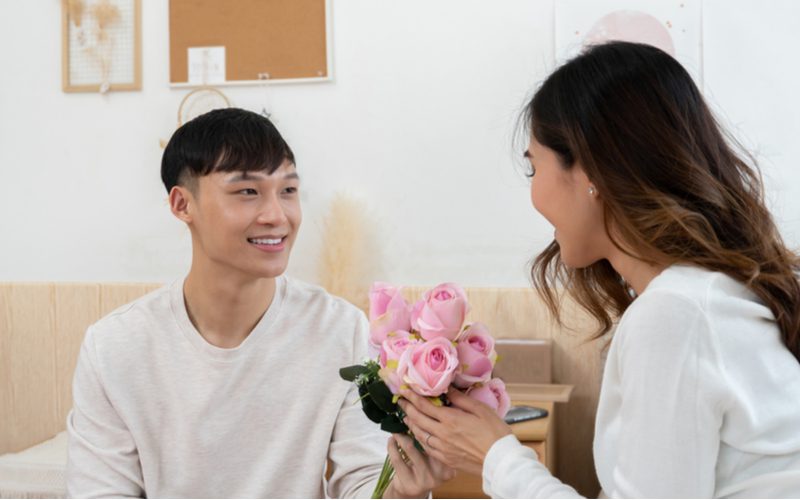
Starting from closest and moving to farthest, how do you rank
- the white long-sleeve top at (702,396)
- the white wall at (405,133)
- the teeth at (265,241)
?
the white long-sleeve top at (702,396) < the teeth at (265,241) < the white wall at (405,133)

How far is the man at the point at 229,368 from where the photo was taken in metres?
1.82

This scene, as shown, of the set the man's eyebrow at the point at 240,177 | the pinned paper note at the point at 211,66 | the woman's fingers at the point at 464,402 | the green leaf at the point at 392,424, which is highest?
the pinned paper note at the point at 211,66

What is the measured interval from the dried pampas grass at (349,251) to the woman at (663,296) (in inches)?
79.2

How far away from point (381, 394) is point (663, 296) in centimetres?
49

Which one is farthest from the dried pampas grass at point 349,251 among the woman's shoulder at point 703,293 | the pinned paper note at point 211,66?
the woman's shoulder at point 703,293

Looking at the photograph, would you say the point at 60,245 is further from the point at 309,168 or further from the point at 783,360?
the point at 783,360

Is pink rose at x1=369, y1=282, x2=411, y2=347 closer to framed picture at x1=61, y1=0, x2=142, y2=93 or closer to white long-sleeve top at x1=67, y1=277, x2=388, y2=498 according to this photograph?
white long-sleeve top at x1=67, y1=277, x2=388, y2=498

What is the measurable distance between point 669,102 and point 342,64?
234 centimetres

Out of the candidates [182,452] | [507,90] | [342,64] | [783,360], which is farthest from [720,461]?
[342,64]

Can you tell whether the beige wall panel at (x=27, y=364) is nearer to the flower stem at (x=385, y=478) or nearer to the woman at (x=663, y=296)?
the flower stem at (x=385, y=478)

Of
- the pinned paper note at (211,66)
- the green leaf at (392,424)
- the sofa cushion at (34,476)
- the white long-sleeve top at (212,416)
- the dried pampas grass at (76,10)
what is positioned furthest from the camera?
the dried pampas grass at (76,10)

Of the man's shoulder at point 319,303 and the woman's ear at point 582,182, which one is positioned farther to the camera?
the man's shoulder at point 319,303

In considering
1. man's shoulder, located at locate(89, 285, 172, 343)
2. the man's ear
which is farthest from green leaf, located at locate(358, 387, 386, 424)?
the man's ear

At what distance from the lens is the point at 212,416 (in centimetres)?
183
